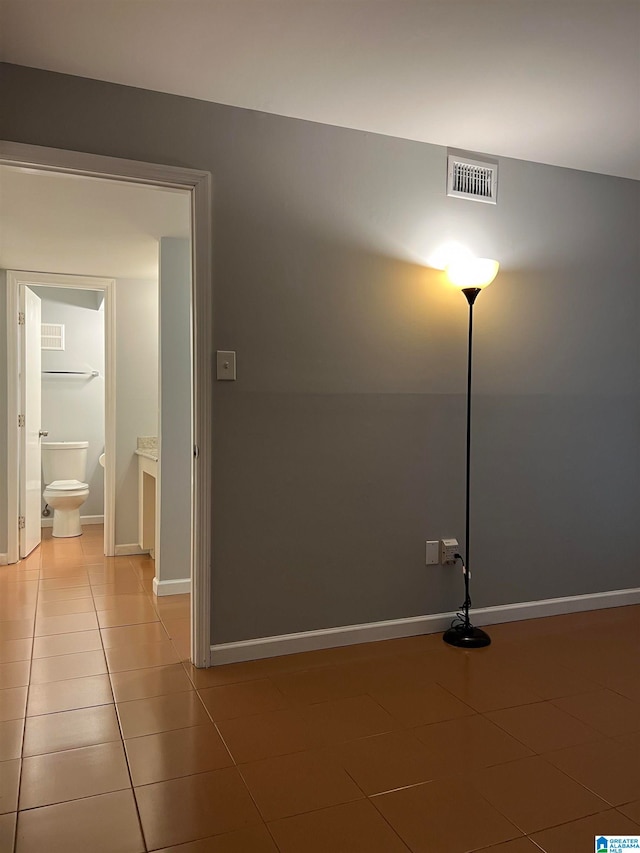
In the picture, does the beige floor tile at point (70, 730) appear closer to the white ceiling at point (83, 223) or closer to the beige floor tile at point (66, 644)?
the beige floor tile at point (66, 644)

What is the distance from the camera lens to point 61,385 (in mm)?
6219

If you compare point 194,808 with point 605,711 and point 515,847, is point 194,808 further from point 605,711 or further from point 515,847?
point 605,711

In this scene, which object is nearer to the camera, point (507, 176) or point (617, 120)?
point (617, 120)

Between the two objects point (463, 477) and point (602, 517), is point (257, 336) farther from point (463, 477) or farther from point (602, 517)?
point (602, 517)

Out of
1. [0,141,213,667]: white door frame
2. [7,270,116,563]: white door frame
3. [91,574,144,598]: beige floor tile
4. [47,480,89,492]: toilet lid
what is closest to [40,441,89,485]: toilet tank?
[47,480,89,492]: toilet lid

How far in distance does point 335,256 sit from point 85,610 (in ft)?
7.52

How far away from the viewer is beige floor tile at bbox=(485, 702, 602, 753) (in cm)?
215

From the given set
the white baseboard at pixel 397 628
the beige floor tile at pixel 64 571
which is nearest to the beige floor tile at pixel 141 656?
the white baseboard at pixel 397 628

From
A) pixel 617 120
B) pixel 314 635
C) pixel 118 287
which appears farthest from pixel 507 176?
pixel 118 287

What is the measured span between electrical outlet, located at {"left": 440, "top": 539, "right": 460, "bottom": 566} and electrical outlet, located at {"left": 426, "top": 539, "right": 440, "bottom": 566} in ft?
0.06

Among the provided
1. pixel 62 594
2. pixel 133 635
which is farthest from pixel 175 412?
pixel 133 635

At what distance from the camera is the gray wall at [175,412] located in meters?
3.93

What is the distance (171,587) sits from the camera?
387 centimetres

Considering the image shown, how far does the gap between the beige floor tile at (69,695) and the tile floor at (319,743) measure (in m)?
0.01
